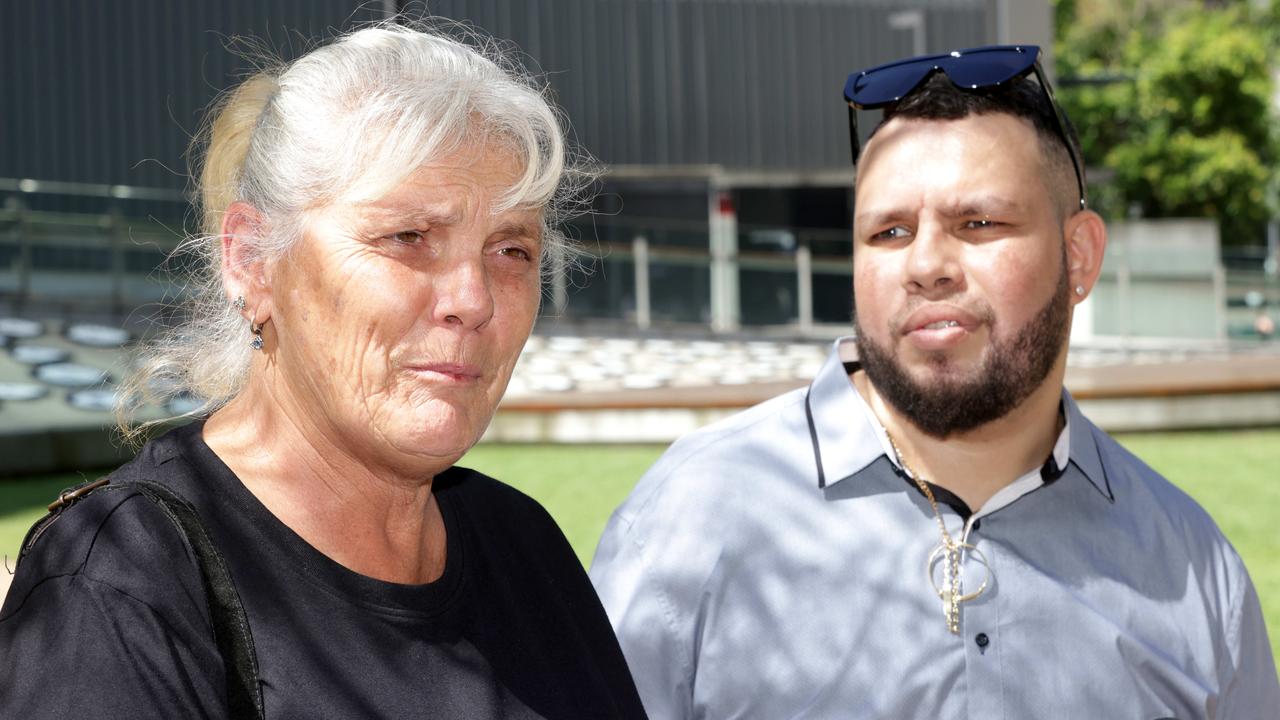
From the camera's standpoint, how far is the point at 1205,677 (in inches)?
94.7

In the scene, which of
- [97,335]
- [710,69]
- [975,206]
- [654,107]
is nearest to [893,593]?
[975,206]

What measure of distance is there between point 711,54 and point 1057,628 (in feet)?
89.7

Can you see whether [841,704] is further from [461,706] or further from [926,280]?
[461,706]

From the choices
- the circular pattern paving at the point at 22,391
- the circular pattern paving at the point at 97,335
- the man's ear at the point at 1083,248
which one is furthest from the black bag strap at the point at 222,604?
the circular pattern paving at the point at 97,335

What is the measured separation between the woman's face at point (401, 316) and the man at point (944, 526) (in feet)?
2.61

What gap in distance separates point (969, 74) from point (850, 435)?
66 cm

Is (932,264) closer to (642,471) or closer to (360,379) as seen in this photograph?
(360,379)

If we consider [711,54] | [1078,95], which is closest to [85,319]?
[711,54]

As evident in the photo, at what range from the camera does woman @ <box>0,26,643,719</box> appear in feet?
5.03

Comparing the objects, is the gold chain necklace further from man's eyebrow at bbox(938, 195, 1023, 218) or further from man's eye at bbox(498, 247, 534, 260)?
man's eye at bbox(498, 247, 534, 260)

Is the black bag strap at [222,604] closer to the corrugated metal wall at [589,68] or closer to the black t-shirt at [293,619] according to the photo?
the black t-shirt at [293,619]

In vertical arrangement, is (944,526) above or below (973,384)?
below

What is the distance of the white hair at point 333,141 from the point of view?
1644mm

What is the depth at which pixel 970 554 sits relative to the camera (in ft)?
7.86
